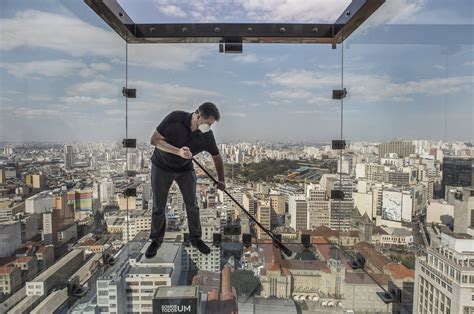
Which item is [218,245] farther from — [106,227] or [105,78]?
[105,78]

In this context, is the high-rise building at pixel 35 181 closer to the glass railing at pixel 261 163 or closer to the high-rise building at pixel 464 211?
the glass railing at pixel 261 163

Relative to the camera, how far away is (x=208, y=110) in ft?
7.73

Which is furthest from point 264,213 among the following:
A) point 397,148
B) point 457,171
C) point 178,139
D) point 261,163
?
point 457,171

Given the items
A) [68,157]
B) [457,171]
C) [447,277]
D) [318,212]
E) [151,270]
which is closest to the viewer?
[447,277]

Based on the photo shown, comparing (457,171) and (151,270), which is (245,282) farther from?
(457,171)

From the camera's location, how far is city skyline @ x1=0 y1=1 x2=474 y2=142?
2.02m

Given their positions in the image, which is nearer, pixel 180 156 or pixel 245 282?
pixel 180 156

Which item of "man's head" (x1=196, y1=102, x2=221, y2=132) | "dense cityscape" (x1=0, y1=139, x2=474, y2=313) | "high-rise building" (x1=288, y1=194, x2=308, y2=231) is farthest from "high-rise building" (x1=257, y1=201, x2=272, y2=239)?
"man's head" (x1=196, y1=102, x2=221, y2=132)

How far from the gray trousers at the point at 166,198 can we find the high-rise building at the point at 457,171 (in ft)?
5.44

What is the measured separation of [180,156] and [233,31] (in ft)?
3.16

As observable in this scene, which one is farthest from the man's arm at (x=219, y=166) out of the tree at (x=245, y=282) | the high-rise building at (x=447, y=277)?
the high-rise building at (x=447, y=277)

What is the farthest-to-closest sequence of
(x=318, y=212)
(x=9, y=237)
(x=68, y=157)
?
(x=318, y=212) < (x=68, y=157) < (x=9, y=237)

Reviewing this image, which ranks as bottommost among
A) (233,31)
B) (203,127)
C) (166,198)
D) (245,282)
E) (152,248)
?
(245,282)

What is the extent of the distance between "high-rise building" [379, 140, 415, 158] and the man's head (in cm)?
123
